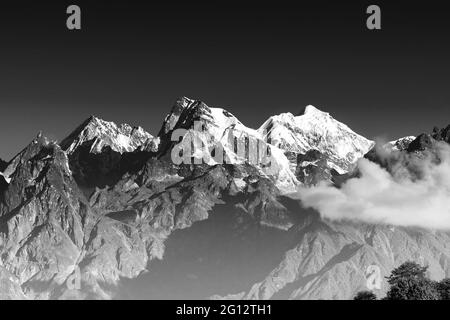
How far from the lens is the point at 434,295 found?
619ft
